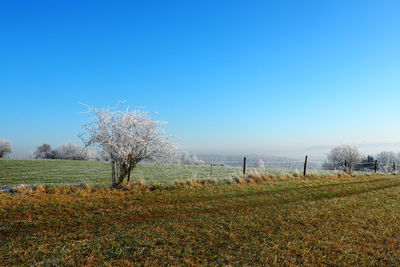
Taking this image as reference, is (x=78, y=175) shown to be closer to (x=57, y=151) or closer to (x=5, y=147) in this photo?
(x=5, y=147)

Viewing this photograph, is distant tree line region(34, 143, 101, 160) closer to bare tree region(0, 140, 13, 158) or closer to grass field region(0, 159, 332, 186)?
bare tree region(0, 140, 13, 158)

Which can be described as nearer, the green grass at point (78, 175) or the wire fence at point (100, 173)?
the green grass at point (78, 175)

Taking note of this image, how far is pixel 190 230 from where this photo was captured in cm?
607

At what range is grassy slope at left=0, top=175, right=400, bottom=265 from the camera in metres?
4.66

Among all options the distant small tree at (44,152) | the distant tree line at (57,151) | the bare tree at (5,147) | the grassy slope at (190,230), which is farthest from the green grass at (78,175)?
the distant small tree at (44,152)

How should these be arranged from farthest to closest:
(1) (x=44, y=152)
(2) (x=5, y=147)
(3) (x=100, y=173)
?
(1) (x=44, y=152) → (2) (x=5, y=147) → (3) (x=100, y=173)

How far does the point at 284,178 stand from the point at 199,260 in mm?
15268

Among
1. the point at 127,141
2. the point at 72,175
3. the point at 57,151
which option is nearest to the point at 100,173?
the point at 72,175

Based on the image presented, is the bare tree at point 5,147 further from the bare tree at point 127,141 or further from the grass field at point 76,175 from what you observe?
the bare tree at point 127,141

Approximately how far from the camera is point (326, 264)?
455cm

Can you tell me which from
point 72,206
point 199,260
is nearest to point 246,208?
point 199,260

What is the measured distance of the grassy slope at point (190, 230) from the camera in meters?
4.66

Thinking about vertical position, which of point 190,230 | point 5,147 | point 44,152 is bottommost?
point 44,152

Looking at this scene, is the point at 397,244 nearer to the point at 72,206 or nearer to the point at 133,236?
the point at 133,236
